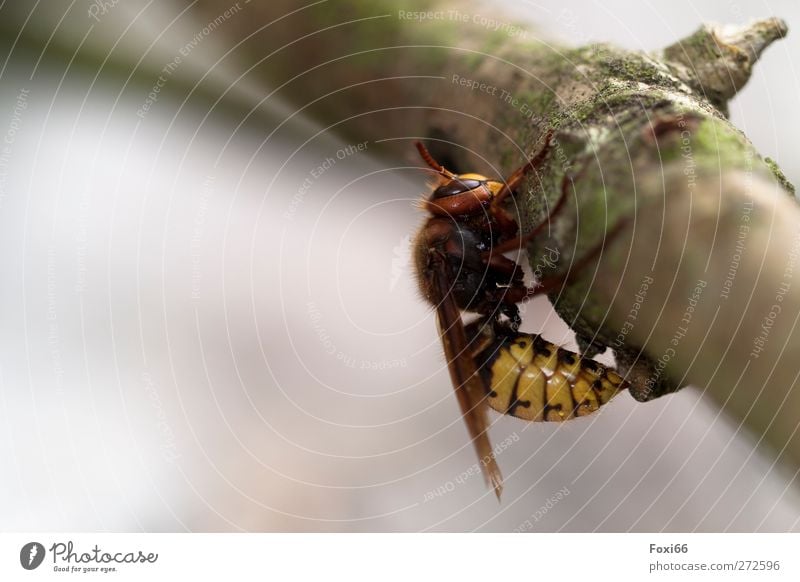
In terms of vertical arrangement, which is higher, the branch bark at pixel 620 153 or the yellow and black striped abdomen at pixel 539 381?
the branch bark at pixel 620 153

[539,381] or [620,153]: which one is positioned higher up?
[620,153]

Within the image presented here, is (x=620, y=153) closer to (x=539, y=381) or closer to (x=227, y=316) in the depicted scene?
(x=539, y=381)

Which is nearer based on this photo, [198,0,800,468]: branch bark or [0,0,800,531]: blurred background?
[198,0,800,468]: branch bark

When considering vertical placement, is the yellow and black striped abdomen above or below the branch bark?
below

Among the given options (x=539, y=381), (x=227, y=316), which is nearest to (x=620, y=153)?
(x=539, y=381)

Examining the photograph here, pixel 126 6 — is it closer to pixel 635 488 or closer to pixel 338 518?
pixel 338 518
